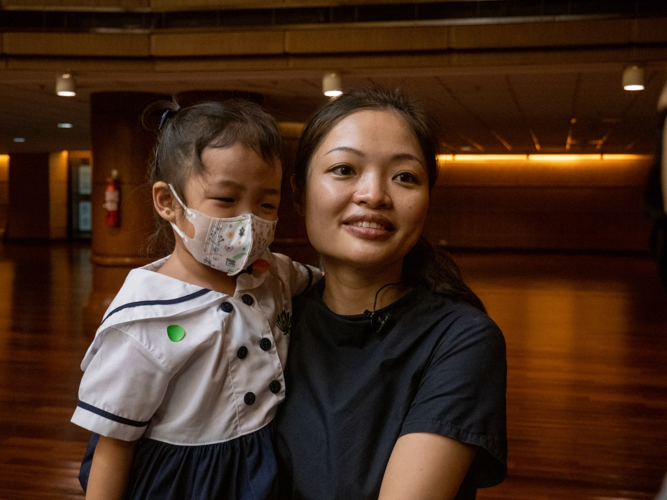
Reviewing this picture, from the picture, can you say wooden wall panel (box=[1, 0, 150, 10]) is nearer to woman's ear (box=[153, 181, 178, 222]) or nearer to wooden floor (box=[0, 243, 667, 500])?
wooden floor (box=[0, 243, 667, 500])

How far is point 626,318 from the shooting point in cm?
767

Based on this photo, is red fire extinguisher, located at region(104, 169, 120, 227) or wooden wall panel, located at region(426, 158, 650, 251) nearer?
red fire extinguisher, located at region(104, 169, 120, 227)

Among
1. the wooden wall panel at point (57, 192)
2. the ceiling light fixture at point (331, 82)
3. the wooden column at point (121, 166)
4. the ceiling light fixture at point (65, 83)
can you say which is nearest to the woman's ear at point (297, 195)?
the ceiling light fixture at point (331, 82)

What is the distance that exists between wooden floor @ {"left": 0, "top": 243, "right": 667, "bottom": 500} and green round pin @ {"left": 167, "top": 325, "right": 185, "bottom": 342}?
7.87 feet

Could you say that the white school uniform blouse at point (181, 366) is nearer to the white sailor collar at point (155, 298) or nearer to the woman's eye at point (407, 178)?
the white sailor collar at point (155, 298)

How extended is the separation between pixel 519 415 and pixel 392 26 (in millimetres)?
3922

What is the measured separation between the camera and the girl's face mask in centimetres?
133

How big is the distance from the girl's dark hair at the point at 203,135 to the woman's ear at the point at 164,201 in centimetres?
2

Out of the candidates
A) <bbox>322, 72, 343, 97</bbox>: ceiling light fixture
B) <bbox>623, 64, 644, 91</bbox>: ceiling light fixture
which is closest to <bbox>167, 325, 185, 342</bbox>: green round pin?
<bbox>322, 72, 343, 97</bbox>: ceiling light fixture

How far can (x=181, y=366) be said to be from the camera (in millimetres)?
1197

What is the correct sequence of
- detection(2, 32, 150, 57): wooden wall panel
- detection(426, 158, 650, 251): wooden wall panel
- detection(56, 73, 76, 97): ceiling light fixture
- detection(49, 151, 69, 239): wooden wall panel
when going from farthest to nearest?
detection(49, 151, 69, 239): wooden wall panel < detection(426, 158, 650, 251): wooden wall panel < detection(56, 73, 76, 97): ceiling light fixture < detection(2, 32, 150, 57): wooden wall panel

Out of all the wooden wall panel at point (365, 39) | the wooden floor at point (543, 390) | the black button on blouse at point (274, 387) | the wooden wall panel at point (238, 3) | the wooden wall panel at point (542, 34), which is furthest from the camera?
the wooden wall panel at point (238, 3)

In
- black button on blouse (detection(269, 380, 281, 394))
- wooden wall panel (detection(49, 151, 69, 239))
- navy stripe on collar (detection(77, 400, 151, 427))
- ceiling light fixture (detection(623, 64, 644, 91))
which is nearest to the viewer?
navy stripe on collar (detection(77, 400, 151, 427))

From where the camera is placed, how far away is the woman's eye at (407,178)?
1.22 meters
